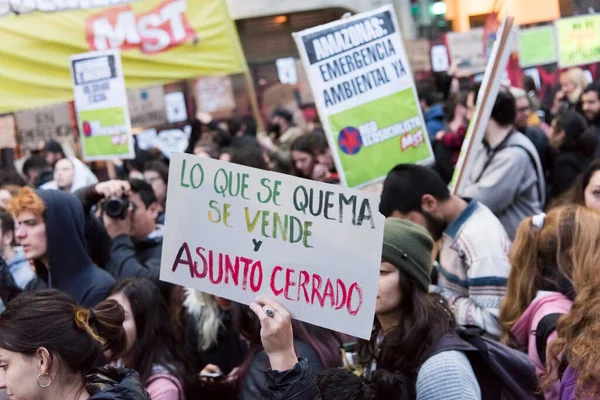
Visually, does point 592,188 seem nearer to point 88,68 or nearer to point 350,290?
point 350,290

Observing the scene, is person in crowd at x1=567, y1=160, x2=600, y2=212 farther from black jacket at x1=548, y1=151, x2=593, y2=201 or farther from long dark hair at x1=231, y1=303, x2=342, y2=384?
black jacket at x1=548, y1=151, x2=593, y2=201

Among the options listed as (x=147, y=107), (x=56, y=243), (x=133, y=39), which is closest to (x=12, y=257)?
(x=56, y=243)

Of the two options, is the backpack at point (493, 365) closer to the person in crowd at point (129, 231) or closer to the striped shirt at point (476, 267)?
the striped shirt at point (476, 267)

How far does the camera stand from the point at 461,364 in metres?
3.20

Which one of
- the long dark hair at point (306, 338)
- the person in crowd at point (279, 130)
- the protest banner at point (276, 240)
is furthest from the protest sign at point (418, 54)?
the protest banner at point (276, 240)

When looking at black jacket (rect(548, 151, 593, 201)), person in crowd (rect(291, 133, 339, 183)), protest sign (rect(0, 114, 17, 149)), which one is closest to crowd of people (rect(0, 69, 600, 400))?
person in crowd (rect(291, 133, 339, 183))

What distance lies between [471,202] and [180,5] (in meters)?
4.16

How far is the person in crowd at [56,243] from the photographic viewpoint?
4.94 m

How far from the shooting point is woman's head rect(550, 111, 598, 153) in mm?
8336

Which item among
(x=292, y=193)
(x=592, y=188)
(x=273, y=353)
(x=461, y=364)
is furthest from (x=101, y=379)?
(x=592, y=188)

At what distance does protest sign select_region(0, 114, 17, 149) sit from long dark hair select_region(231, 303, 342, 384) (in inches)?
378

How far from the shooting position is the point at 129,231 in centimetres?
594

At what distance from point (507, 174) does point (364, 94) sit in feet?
3.42

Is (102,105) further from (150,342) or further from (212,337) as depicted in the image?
(150,342)
